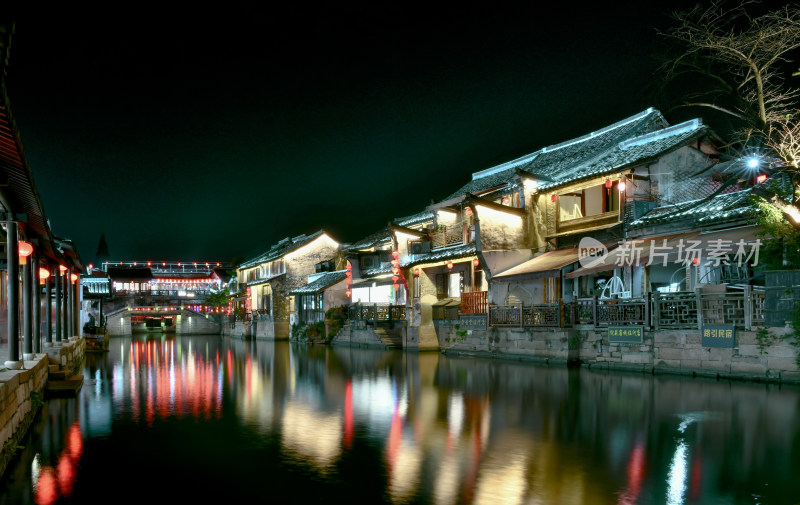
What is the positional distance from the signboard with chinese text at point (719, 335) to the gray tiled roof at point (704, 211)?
358 cm

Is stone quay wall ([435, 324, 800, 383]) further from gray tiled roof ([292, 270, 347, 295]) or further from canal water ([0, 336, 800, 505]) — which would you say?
gray tiled roof ([292, 270, 347, 295])

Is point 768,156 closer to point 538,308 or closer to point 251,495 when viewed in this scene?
point 538,308

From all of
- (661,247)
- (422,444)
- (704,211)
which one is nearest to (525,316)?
(661,247)

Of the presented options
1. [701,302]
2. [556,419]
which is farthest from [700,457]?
[701,302]

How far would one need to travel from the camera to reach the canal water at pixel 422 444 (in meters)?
6.93

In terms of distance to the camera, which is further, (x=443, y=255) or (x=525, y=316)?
(x=443, y=255)

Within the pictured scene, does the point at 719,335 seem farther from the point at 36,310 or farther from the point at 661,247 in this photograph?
the point at 36,310

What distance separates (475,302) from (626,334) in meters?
8.79

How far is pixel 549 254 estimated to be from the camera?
2542 cm

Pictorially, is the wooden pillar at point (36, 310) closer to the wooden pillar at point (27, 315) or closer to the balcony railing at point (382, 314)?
the wooden pillar at point (27, 315)

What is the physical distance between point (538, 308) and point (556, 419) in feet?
39.4

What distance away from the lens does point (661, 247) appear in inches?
805

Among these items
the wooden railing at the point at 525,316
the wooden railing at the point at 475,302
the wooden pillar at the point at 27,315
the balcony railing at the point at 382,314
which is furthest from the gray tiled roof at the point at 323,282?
the wooden pillar at the point at 27,315

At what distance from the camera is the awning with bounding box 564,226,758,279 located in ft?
60.7
